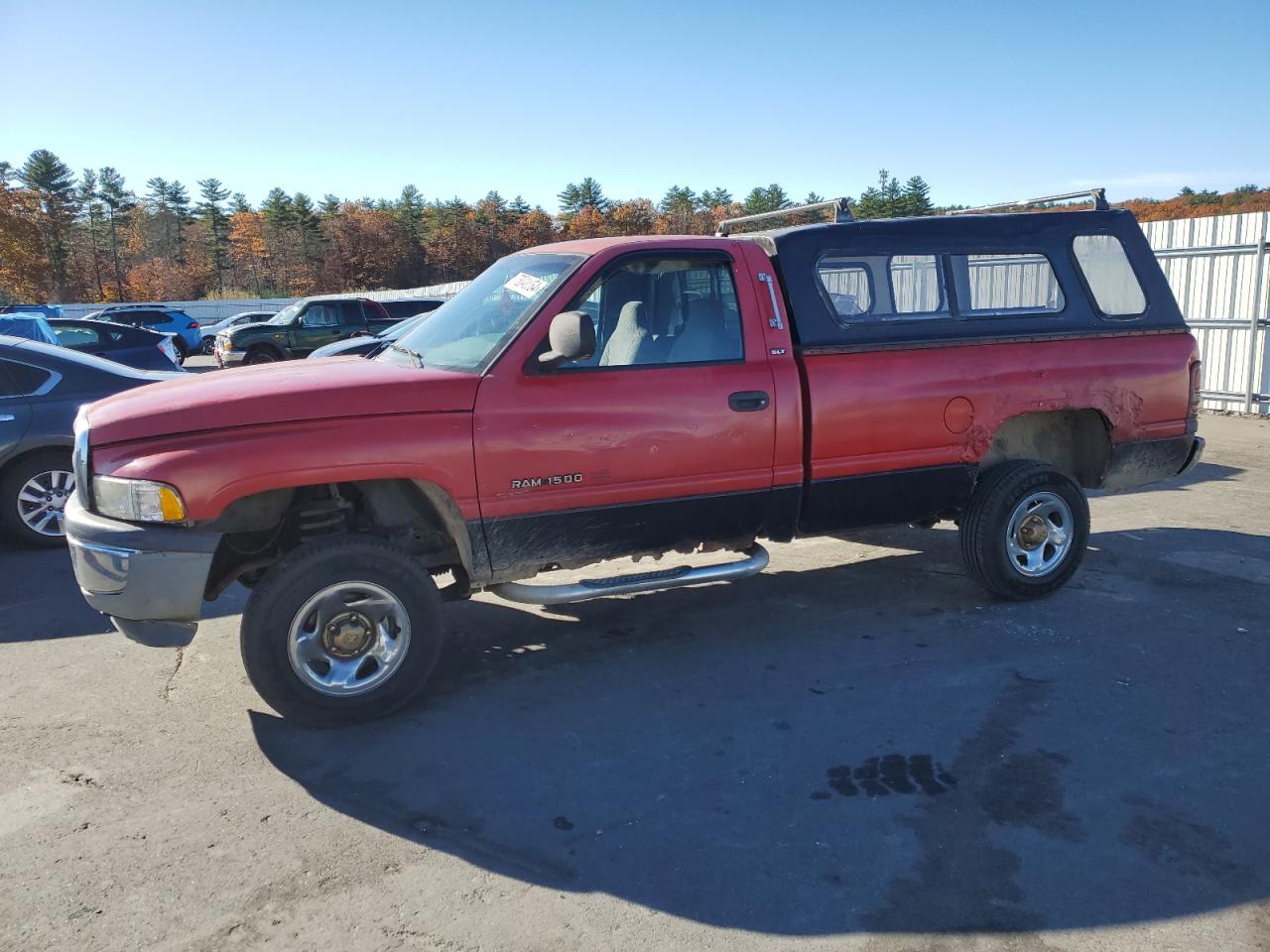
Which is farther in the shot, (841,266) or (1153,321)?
(1153,321)

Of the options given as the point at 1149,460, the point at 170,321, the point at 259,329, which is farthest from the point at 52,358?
Answer: the point at 170,321

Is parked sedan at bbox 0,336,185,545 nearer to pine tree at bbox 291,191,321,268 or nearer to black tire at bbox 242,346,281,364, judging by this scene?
black tire at bbox 242,346,281,364

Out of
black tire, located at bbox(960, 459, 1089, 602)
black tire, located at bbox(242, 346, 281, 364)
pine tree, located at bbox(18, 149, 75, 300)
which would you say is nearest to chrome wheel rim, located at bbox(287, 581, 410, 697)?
black tire, located at bbox(960, 459, 1089, 602)

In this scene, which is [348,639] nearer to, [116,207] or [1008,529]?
[1008,529]

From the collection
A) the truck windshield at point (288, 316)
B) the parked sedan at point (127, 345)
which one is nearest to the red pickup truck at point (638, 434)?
the parked sedan at point (127, 345)

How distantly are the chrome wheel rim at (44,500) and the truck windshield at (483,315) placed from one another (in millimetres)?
3635

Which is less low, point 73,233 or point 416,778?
point 73,233

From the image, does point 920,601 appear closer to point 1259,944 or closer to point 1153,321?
point 1153,321

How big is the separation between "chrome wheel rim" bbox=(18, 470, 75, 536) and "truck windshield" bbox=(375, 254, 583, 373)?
3.64 m

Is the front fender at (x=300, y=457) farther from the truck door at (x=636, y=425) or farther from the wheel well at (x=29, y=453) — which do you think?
the wheel well at (x=29, y=453)

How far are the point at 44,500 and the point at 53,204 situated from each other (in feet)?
237

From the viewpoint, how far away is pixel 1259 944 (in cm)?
267

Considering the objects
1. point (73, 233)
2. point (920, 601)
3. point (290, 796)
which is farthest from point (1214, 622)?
point (73, 233)

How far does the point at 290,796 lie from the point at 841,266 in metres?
3.80
